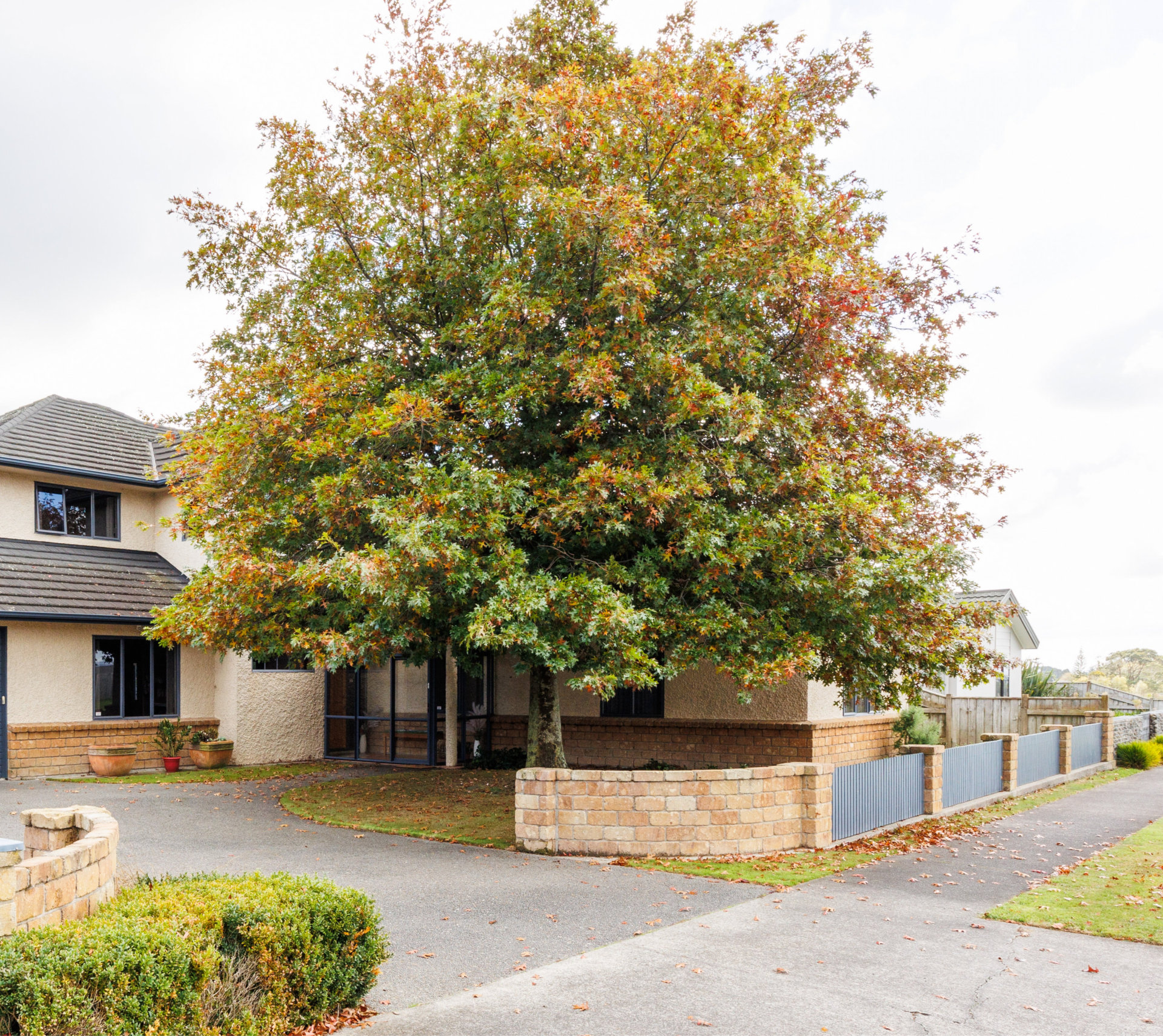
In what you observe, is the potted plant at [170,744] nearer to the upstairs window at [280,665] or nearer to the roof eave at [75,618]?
the upstairs window at [280,665]

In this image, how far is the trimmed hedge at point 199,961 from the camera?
4.52m

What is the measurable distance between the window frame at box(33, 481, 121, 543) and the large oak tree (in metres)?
7.89

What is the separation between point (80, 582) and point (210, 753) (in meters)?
4.22

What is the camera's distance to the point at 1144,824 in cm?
1498

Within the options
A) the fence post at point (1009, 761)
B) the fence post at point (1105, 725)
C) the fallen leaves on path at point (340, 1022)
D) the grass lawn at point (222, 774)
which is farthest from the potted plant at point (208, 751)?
the fence post at point (1105, 725)

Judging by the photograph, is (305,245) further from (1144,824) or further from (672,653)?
(1144,824)

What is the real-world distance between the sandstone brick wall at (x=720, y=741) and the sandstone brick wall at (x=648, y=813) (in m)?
5.86

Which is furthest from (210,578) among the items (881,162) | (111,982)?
(881,162)

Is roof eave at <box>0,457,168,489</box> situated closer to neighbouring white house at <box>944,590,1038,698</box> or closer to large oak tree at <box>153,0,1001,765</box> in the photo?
large oak tree at <box>153,0,1001,765</box>

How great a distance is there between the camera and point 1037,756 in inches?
763

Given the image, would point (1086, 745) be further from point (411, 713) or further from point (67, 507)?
point (67, 507)

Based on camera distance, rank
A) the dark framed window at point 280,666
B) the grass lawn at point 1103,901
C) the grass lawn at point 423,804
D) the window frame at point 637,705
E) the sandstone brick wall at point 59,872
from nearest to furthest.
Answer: the sandstone brick wall at point 59,872
the grass lawn at point 1103,901
the grass lawn at point 423,804
the window frame at point 637,705
the dark framed window at point 280,666

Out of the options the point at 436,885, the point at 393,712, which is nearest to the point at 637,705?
the point at 393,712

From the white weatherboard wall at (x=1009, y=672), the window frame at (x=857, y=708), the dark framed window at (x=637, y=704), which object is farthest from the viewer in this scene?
the white weatherboard wall at (x=1009, y=672)
